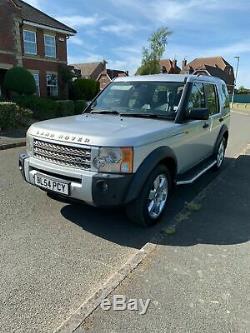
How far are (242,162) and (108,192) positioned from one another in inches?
217

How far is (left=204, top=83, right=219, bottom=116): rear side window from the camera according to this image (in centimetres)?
582

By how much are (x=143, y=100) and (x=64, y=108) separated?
12960 millimetres

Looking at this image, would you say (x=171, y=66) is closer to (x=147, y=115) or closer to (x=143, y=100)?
(x=143, y=100)

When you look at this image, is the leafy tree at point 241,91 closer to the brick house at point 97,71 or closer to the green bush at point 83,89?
the brick house at point 97,71

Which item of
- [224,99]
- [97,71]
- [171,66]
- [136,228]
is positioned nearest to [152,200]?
[136,228]

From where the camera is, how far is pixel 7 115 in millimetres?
11398

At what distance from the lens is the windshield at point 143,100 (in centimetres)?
463

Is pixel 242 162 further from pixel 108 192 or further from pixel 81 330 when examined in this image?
pixel 81 330

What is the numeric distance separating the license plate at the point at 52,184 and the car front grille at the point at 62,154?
0.21 m

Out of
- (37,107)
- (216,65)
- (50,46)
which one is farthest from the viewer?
(216,65)

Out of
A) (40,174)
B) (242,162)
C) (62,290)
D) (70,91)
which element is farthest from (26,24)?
(62,290)

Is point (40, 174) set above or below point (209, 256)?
above

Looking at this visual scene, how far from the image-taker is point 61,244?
3.72m

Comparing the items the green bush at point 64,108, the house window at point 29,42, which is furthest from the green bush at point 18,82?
the house window at point 29,42
